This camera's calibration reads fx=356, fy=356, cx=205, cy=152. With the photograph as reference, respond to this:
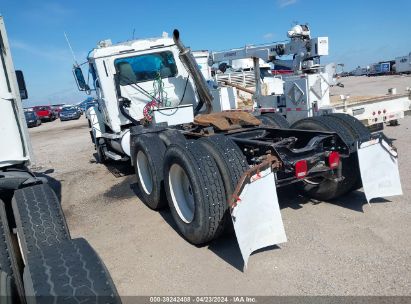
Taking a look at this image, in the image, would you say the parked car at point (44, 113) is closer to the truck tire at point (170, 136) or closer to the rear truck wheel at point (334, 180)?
the truck tire at point (170, 136)

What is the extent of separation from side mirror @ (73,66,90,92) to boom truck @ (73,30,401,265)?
1.03 m

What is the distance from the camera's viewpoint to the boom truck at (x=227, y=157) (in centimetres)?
346

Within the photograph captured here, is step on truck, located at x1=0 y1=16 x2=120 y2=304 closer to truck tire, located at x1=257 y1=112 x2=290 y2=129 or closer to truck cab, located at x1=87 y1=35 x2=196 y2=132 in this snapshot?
truck cab, located at x1=87 y1=35 x2=196 y2=132

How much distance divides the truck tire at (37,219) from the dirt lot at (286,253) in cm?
95

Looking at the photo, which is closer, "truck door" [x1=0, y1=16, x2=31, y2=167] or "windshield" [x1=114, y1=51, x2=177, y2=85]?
"truck door" [x1=0, y1=16, x2=31, y2=167]

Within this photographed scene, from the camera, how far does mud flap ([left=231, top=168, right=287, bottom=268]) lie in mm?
3283

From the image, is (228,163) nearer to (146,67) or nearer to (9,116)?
(9,116)

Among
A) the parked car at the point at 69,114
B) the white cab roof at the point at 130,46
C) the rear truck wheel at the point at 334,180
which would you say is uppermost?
the white cab roof at the point at 130,46

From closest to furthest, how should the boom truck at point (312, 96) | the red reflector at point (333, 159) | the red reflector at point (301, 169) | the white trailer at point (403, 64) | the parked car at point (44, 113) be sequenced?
the red reflector at point (301, 169) < the red reflector at point (333, 159) < the boom truck at point (312, 96) < the parked car at point (44, 113) < the white trailer at point (403, 64)

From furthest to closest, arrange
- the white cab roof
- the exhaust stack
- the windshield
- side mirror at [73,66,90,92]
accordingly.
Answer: side mirror at [73,66,90,92]
the windshield
the white cab roof
the exhaust stack

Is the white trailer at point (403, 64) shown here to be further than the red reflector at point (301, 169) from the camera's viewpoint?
Yes

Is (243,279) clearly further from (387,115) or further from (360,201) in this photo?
(387,115)

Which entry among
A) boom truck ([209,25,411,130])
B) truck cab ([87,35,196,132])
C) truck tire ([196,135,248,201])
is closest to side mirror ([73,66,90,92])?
truck cab ([87,35,196,132])

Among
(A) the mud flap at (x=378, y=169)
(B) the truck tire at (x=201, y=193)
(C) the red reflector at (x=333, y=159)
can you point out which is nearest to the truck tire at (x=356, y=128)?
(A) the mud flap at (x=378, y=169)
